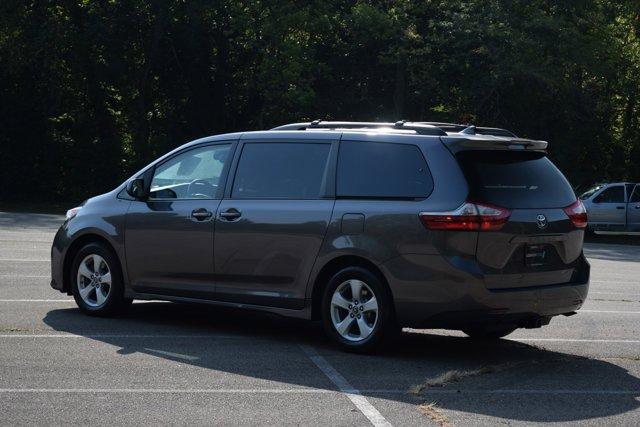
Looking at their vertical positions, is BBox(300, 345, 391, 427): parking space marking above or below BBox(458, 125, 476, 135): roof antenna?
below

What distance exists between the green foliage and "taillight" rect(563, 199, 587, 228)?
26.6 m

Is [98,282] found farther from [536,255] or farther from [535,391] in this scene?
[535,391]

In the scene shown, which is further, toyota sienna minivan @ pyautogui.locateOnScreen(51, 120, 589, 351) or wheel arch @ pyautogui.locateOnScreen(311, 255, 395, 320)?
wheel arch @ pyautogui.locateOnScreen(311, 255, 395, 320)

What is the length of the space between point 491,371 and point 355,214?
1630 millimetres

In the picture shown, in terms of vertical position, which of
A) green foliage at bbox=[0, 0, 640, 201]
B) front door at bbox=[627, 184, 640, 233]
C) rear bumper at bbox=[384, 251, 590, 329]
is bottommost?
front door at bbox=[627, 184, 640, 233]

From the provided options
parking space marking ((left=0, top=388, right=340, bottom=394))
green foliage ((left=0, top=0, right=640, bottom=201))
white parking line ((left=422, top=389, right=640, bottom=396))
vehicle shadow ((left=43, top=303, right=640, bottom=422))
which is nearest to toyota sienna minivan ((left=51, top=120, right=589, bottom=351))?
vehicle shadow ((left=43, top=303, right=640, bottom=422))

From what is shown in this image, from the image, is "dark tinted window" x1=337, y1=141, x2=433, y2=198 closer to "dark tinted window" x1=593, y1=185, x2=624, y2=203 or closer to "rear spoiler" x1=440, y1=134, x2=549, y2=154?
"rear spoiler" x1=440, y1=134, x2=549, y2=154

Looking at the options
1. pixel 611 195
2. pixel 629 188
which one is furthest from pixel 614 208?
pixel 629 188

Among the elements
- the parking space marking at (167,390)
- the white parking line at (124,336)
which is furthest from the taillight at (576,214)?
the white parking line at (124,336)

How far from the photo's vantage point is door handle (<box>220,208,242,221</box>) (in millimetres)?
9852

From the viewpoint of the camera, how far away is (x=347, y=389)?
767cm

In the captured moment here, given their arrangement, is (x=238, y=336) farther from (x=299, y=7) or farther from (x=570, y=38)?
(x=299, y=7)

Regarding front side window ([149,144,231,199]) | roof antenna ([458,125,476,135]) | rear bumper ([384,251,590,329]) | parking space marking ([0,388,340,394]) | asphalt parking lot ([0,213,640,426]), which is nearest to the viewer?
asphalt parking lot ([0,213,640,426])

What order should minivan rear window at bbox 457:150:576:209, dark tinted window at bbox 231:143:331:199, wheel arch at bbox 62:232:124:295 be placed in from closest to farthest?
minivan rear window at bbox 457:150:576:209
dark tinted window at bbox 231:143:331:199
wheel arch at bbox 62:232:124:295
